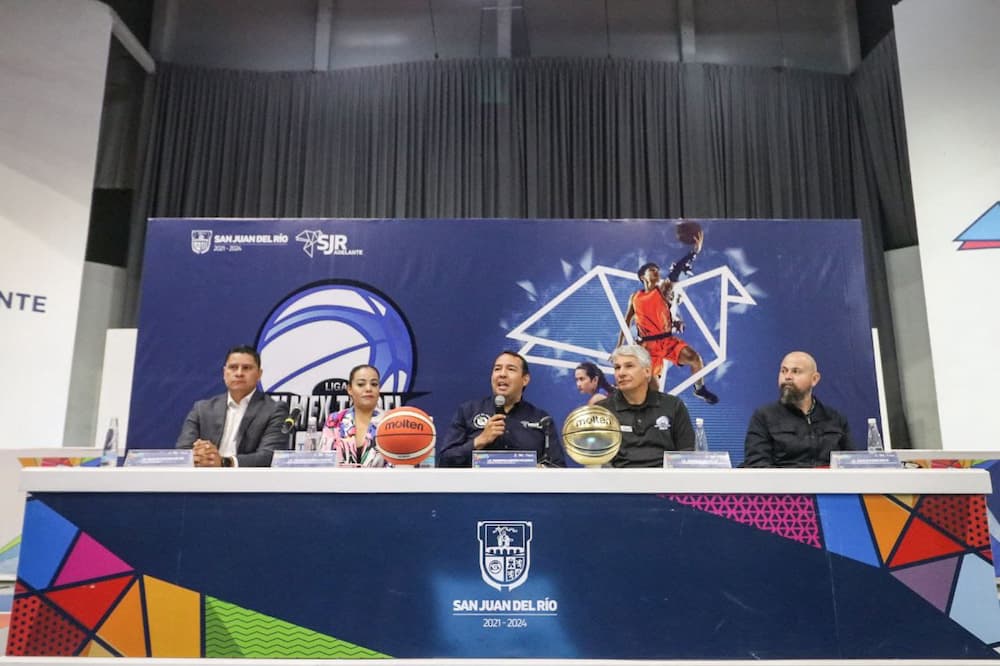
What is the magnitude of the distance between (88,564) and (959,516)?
2101 mm

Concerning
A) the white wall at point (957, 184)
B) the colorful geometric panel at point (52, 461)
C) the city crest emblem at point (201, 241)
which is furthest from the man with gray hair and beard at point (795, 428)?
the colorful geometric panel at point (52, 461)

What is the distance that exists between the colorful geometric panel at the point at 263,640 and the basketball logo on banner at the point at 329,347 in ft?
8.90

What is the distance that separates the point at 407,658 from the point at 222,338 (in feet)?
10.6

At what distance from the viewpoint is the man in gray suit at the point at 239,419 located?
3.24 metres

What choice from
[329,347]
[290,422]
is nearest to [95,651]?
[290,422]

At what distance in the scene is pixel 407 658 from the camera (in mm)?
1688

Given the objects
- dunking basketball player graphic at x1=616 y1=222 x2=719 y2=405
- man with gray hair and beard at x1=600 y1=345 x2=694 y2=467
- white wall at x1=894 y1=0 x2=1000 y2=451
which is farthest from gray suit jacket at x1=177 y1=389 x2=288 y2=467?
white wall at x1=894 y1=0 x2=1000 y2=451

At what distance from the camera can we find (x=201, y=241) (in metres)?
4.60

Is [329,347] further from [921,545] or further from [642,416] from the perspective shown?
[921,545]

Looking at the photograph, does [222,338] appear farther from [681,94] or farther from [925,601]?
[681,94]

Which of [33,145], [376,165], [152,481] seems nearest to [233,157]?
[376,165]

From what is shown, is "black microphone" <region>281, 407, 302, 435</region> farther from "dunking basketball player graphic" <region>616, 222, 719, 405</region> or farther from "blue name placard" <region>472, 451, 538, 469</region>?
"dunking basketball player graphic" <region>616, 222, 719, 405</region>

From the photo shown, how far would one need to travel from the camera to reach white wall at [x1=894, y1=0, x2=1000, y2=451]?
5582 mm

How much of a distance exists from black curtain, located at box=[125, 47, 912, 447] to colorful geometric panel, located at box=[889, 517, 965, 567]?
601 cm
